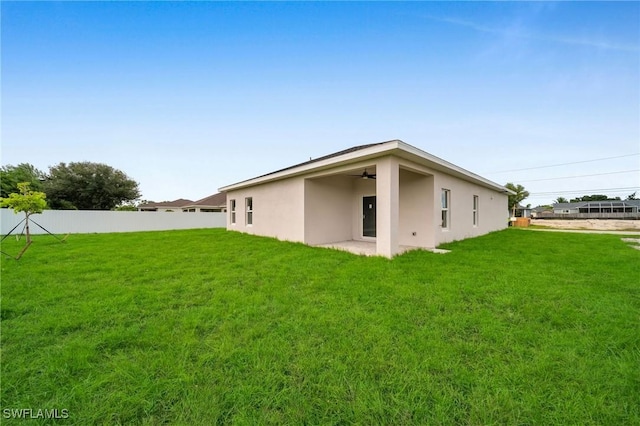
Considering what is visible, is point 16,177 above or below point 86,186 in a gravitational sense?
above

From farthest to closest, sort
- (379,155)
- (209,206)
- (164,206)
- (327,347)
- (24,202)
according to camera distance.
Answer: (164,206)
(209,206)
(24,202)
(379,155)
(327,347)

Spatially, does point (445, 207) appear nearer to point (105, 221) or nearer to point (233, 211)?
point (233, 211)

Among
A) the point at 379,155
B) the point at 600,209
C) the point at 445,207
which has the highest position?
the point at 379,155

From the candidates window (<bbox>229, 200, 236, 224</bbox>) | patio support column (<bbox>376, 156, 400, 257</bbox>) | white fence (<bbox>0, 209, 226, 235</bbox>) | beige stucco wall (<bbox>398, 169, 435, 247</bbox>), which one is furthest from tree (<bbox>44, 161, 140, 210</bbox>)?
patio support column (<bbox>376, 156, 400, 257</bbox>)

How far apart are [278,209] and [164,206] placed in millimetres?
25017

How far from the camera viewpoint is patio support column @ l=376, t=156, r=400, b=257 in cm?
596

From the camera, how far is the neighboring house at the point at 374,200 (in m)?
6.14

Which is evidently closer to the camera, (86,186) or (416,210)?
(416,210)

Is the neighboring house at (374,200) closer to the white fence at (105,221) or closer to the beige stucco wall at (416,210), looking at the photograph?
the beige stucco wall at (416,210)

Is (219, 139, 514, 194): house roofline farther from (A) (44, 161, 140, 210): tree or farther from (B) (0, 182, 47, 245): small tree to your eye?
(A) (44, 161, 140, 210): tree

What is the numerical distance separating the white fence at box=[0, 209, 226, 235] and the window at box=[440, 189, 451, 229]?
49.7ft

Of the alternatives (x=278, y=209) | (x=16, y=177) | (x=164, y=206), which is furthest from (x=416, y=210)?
(x=16, y=177)

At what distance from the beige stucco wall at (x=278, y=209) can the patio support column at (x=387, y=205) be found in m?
2.93

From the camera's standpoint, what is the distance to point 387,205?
Answer: 5.99 meters
